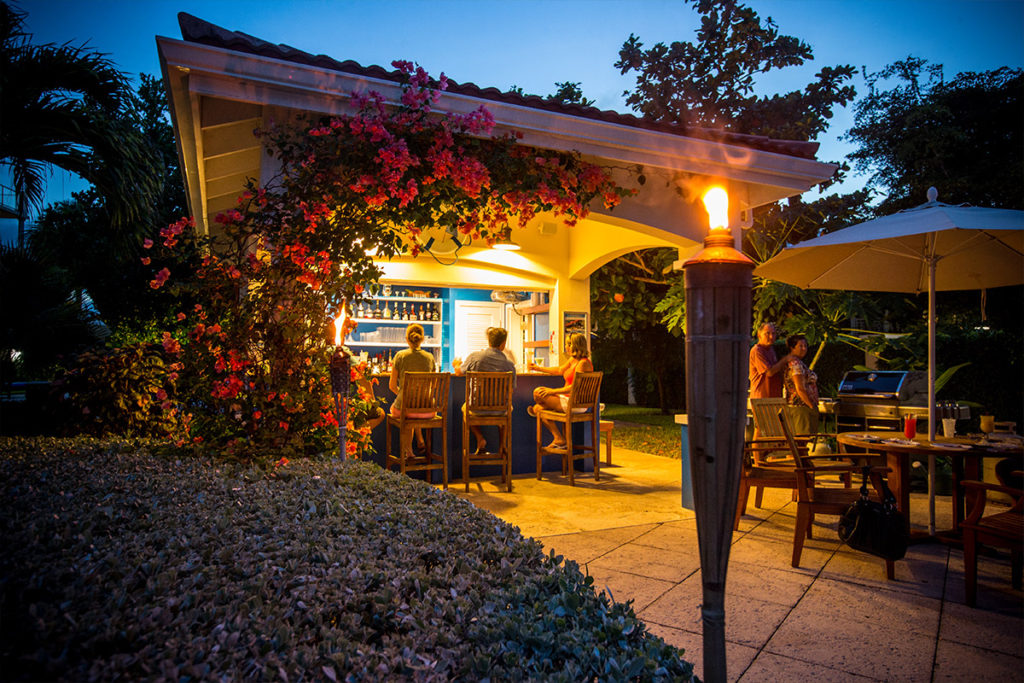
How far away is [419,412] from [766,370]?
3.38 m

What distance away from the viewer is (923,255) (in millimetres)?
4523

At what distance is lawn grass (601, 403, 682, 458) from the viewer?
31.1ft

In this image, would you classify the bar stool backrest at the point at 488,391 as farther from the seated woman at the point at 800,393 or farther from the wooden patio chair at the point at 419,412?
the seated woman at the point at 800,393

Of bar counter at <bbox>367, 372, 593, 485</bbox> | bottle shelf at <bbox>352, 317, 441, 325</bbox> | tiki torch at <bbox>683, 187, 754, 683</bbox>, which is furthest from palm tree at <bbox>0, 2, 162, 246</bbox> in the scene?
tiki torch at <bbox>683, 187, 754, 683</bbox>

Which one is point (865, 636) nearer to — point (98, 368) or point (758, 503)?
point (758, 503)

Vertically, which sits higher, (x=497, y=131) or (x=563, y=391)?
(x=497, y=131)

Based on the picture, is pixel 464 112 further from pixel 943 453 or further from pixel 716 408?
pixel 943 453

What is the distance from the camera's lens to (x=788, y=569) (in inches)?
142

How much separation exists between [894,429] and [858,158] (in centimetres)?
1312

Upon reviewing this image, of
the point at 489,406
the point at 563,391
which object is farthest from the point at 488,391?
the point at 563,391

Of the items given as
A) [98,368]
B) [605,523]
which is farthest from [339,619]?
[98,368]

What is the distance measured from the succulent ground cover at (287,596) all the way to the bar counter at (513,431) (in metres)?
4.21

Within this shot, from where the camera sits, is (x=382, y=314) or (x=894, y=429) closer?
(x=894, y=429)

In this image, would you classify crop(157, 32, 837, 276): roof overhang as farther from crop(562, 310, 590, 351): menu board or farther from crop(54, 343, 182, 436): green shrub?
crop(562, 310, 590, 351): menu board
